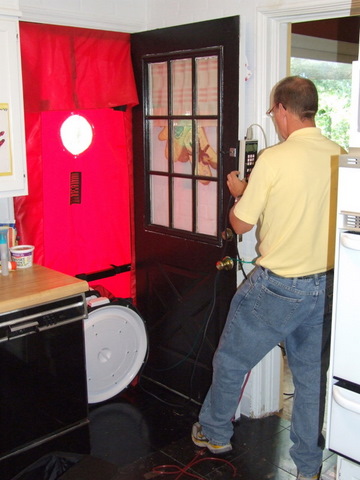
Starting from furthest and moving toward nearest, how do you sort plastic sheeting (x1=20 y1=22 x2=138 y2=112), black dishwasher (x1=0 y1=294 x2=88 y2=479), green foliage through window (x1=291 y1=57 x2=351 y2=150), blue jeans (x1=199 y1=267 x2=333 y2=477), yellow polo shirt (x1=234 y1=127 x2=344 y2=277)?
green foliage through window (x1=291 y1=57 x2=351 y2=150) < plastic sheeting (x1=20 y1=22 x2=138 y2=112) < black dishwasher (x1=0 y1=294 x2=88 y2=479) < blue jeans (x1=199 y1=267 x2=333 y2=477) < yellow polo shirt (x1=234 y1=127 x2=344 y2=277)

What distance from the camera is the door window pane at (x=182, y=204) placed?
10.5ft

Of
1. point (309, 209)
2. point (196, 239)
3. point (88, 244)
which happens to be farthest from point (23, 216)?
point (309, 209)

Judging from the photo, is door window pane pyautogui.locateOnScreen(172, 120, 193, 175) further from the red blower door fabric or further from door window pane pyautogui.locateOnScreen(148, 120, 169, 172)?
the red blower door fabric

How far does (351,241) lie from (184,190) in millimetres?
1787

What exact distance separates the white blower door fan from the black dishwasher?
37cm

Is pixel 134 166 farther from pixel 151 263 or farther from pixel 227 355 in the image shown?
pixel 227 355

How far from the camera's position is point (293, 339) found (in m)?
2.53

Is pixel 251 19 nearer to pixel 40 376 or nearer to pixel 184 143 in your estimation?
pixel 184 143

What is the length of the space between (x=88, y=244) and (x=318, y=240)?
4.93ft

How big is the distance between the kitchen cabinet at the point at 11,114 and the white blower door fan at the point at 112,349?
839 millimetres

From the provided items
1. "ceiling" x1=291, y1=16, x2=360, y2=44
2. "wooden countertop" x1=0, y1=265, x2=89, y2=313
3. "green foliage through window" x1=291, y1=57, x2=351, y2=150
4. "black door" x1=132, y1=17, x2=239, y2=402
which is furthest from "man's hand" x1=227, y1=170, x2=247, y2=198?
"green foliage through window" x1=291, y1=57, x2=351, y2=150

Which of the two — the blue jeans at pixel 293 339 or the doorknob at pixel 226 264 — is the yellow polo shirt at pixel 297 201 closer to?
the blue jeans at pixel 293 339

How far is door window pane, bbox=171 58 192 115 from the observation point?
3076mm

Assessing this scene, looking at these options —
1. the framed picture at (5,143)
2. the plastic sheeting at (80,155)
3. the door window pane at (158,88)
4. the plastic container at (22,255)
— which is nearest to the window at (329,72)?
the door window pane at (158,88)
